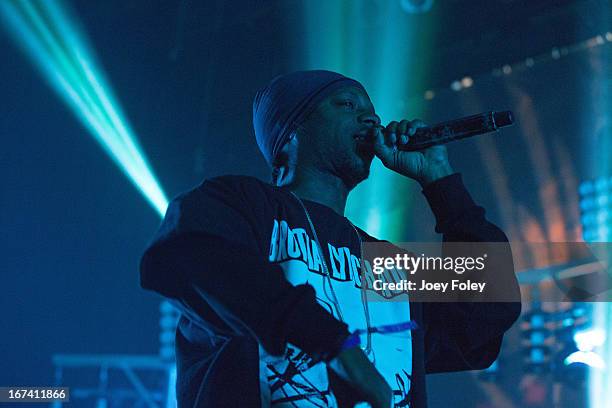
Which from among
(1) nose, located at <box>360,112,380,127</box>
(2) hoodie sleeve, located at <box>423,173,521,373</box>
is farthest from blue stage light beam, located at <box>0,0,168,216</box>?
(2) hoodie sleeve, located at <box>423,173,521,373</box>

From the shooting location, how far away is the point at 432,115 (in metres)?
4.21

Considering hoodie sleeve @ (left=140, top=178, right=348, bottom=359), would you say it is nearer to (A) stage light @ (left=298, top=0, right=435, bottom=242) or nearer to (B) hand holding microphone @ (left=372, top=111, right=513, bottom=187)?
(B) hand holding microphone @ (left=372, top=111, right=513, bottom=187)

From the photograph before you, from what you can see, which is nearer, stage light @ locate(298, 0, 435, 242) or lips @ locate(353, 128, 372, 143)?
lips @ locate(353, 128, 372, 143)

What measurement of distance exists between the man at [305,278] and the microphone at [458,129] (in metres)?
0.02

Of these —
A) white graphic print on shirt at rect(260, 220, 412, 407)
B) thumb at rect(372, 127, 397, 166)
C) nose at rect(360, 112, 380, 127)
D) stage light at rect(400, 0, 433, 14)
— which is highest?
stage light at rect(400, 0, 433, 14)

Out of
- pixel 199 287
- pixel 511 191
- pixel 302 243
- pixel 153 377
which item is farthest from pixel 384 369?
pixel 153 377

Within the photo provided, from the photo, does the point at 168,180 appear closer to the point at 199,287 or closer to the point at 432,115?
the point at 432,115

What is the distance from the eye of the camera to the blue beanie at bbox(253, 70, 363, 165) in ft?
4.96

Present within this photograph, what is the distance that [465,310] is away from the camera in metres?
1.31

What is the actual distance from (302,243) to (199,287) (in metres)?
0.31

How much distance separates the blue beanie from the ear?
0.04 feet

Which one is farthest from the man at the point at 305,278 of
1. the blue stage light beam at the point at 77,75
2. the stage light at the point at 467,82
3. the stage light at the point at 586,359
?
the stage light at the point at 467,82

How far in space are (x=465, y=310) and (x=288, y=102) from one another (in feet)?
1.96

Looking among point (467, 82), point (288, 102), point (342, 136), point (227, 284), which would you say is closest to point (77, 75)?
point (467, 82)
